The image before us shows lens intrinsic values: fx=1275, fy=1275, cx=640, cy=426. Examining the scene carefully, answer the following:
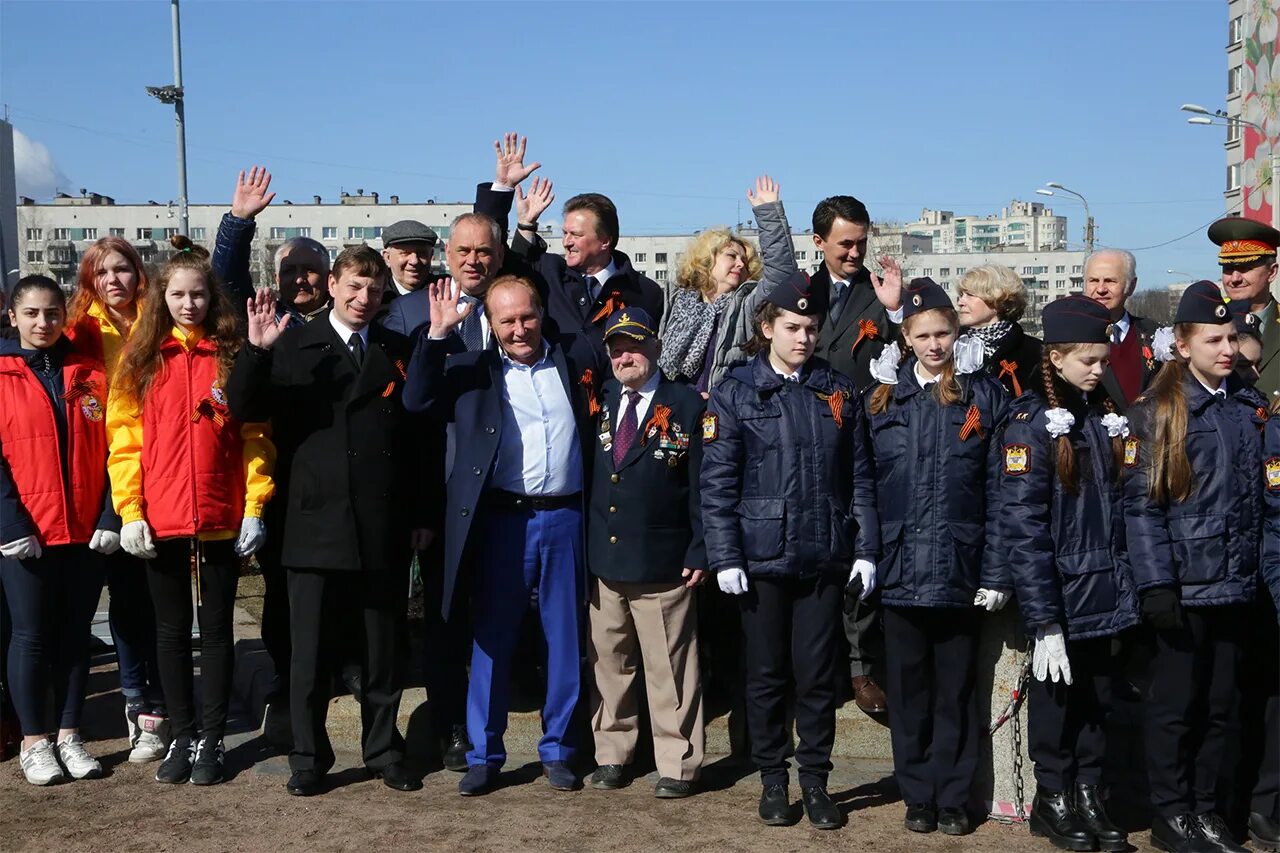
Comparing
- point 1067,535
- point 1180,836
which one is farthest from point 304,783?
point 1180,836

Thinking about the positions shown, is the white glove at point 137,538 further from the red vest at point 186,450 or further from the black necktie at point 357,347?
the black necktie at point 357,347

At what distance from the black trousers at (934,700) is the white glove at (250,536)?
8.83 feet

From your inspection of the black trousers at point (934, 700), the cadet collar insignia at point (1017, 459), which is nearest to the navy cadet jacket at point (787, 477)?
the black trousers at point (934, 700)

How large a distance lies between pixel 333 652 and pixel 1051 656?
3.10m

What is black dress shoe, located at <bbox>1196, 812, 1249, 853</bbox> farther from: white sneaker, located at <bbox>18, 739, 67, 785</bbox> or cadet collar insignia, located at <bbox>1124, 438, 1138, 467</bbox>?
white sneaker, located at <bbox>18, 739, 67, 785</bbox>

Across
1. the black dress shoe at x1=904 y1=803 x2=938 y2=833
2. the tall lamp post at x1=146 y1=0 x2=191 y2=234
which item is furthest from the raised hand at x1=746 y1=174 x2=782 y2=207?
the tall lamp post at x1=146 y1=0 x2=191 y2=234

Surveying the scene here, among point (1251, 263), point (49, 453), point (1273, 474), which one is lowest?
point (1273, 474)

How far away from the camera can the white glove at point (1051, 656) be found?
4820 millimetres

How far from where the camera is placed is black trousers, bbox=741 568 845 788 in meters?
5.16

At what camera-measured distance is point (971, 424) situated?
4977mm

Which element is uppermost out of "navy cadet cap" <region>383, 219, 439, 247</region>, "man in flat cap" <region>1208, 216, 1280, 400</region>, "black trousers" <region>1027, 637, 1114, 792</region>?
"navy cadet cap" <region>383, 219, 439, 247</region>

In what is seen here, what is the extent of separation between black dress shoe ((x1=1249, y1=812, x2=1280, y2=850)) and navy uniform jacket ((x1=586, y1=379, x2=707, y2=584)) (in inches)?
93.9

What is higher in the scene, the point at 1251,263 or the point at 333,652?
the point at 1251,263

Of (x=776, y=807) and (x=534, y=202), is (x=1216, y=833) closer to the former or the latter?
(x=776, y=807)
